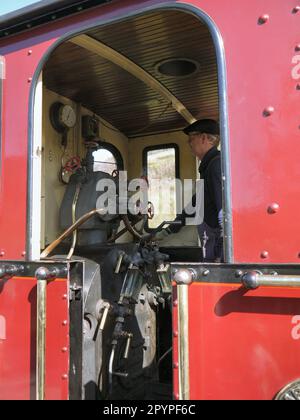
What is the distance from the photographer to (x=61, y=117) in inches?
116

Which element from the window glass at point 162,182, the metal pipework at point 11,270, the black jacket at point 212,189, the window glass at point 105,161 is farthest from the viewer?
the window glass at point 162,182

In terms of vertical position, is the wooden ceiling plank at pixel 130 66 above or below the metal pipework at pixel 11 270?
above

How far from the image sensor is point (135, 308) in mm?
2621

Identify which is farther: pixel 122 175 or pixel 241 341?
pixel 122 175

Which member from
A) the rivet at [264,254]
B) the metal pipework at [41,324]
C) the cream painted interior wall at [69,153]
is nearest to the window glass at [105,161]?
the cream painted interior wall at [69,153]

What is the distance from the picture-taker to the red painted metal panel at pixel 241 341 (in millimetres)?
1354

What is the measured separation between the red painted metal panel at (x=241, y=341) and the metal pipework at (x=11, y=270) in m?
0.86

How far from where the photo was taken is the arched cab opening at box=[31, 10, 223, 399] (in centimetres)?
231

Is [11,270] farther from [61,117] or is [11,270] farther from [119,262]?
[61,117]

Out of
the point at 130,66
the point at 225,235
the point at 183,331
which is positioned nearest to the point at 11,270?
the point at 183,331

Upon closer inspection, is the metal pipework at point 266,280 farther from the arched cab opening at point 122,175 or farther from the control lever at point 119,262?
the control lever at point 119,262

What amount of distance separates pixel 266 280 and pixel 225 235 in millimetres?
238

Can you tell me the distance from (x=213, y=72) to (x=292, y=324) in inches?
84.1
